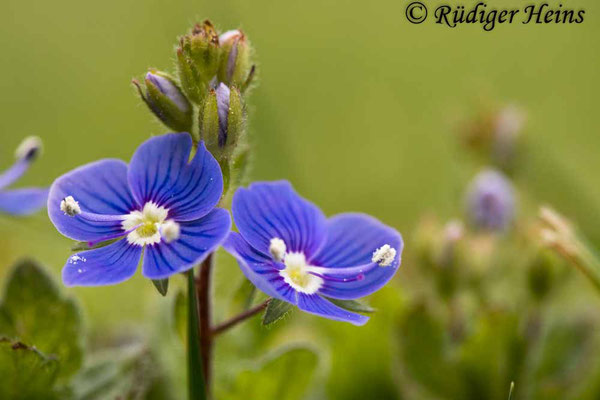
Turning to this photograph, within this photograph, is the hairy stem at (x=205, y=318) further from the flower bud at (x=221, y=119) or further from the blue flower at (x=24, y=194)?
the blue flower at (x=24, y=194)

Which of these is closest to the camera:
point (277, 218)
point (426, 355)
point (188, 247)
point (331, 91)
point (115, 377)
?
point (188, 247)

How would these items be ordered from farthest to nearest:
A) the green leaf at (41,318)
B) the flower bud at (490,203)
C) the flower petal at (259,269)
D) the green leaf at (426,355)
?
the flower bud at (490,203)
the green leaf at (426,355)
the green leaf at (41,318)
the flower petal at (259,269)

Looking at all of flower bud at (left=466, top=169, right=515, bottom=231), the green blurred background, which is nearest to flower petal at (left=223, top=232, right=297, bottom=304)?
flower bud at (left=466, top=169, right=515, bottom=231)

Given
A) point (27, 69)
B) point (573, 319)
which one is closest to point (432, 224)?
point (573, 319)

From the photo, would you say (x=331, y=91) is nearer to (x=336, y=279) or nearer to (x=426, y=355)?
(x=426, y=355)

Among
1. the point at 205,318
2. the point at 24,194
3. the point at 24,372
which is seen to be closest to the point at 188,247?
the point at 205,318

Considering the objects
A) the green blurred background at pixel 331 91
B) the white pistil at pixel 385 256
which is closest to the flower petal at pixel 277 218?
the white pistil at pixel 385 256
